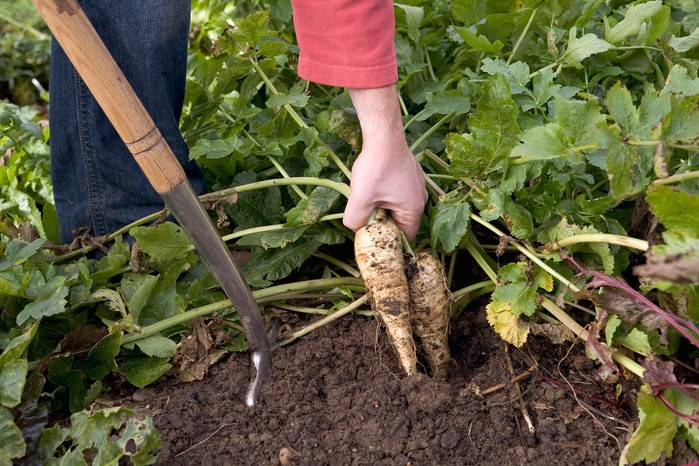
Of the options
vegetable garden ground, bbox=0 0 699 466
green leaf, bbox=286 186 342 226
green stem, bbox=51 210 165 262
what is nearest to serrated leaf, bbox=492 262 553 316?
vegetable garden ground, bbox=0 0 699 466

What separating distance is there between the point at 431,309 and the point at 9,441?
905 millimetres

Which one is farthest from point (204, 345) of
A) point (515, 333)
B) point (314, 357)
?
point (515, 333)

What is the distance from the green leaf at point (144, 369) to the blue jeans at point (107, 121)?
51 cm

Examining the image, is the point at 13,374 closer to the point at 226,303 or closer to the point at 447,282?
the point at 226,303

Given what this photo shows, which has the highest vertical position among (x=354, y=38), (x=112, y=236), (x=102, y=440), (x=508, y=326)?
(x=354, y=38)

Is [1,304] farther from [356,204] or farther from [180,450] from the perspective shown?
[356,204]

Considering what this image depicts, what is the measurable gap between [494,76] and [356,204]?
40 cm

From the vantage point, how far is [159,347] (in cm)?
172

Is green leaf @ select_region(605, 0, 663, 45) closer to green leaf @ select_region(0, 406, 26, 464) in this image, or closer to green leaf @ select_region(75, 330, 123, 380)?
green leaf @ select_region(75, 330, 123, 380)

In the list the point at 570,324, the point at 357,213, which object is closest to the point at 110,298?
the point at 357,213

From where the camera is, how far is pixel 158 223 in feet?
6.40

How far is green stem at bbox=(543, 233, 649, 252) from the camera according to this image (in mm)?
1326

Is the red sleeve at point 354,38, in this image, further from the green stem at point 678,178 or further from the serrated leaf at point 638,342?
the serrated leaf at point 638,342

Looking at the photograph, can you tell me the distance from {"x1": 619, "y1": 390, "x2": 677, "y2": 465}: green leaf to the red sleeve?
774 mm
